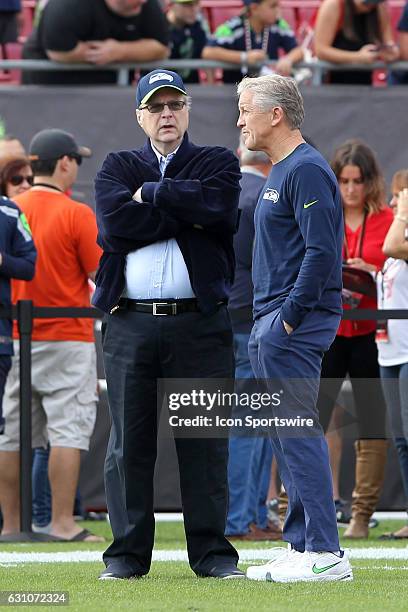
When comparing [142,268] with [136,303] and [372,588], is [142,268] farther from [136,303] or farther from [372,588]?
[372,588]

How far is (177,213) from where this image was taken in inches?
222

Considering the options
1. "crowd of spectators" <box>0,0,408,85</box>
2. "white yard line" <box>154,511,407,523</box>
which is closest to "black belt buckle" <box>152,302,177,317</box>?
"white yard line" <box>154,511,407,523</box>

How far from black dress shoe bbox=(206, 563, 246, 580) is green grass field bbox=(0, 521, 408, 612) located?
6 cm

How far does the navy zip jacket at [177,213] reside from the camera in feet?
18.5

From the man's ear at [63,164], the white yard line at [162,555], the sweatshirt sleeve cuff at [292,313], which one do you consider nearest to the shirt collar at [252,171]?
the man's ear at [63,164]

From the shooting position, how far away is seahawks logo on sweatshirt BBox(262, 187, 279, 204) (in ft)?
18.2

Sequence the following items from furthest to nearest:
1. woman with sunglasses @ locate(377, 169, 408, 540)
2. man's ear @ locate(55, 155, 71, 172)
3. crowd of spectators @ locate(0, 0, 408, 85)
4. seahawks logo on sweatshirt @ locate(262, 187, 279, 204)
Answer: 1. crowd of spectators @ locate(0, 0, 408, 85)
2. man's ear @ locate(55, 155, 71, 172)
3. woman with sunglasses @ locate(377, 169, 408, 540)
4. seahawks logo on sweatshirt @ locate(262, 187, 279, 204)

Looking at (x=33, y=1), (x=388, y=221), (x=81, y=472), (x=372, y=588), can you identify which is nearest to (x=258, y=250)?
(x=372, y=588)

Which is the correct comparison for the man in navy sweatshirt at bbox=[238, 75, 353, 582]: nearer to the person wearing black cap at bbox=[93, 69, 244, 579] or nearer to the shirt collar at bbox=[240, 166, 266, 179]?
the person wearing black cap at bbox=[93, 69, 244, 579]

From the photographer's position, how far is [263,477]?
28.0 ft

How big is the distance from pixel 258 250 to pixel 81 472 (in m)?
4.53

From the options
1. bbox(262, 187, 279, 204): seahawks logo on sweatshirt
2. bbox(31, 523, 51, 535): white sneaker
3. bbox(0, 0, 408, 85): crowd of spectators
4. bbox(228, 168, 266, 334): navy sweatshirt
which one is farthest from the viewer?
bbox(0, 0, 408, 85): crowd of spectators

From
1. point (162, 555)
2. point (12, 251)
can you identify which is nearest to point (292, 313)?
point (162, 555)

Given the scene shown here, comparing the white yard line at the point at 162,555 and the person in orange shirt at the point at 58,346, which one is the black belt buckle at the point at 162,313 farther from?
the person in orange shirt at the point at 58,346
